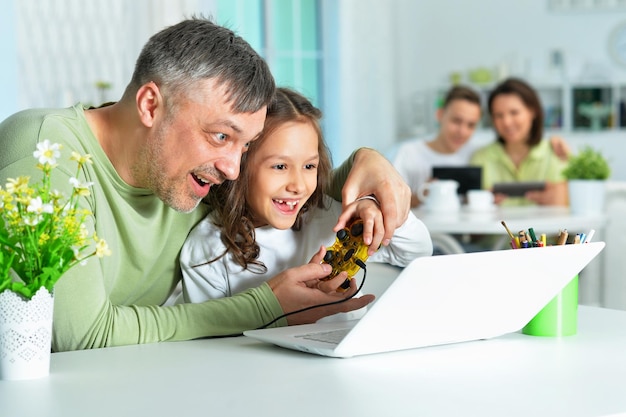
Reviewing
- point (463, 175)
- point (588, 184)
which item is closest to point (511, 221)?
point (588, 184)

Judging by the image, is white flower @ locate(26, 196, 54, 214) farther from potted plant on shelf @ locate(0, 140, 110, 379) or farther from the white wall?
the white wall

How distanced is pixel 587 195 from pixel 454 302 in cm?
257

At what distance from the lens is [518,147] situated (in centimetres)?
467

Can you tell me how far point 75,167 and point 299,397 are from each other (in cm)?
61

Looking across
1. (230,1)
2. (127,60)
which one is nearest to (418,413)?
(127,60)

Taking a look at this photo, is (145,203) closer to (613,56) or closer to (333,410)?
(333,410)

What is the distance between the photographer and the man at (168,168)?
1380 millimetres

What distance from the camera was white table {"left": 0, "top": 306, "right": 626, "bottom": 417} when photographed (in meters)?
0.98

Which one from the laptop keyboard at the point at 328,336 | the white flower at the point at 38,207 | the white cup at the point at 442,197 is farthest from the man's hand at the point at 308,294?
the white cup at the point at 442,197

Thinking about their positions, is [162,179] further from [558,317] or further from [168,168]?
[558,317]

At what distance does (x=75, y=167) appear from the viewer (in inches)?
55.7

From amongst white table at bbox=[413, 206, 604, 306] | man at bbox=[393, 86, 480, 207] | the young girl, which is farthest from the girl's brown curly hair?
man at bbox=[393, 86, 480, 207]

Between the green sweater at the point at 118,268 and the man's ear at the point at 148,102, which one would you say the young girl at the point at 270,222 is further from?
the man's ear at the point at 148,102

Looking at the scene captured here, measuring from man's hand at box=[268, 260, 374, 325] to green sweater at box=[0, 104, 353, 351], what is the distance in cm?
2
